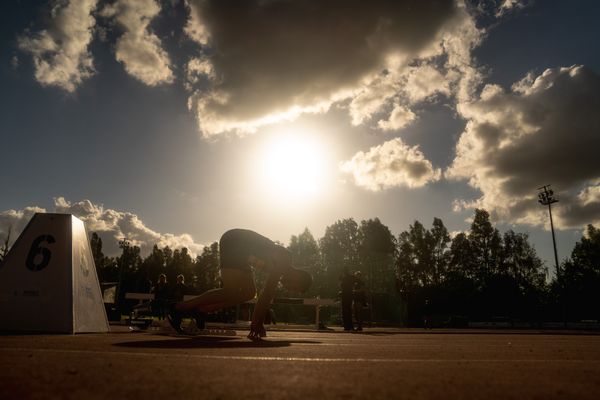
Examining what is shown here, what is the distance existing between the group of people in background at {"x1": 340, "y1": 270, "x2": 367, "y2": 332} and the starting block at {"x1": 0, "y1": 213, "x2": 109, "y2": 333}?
8573 millimetres

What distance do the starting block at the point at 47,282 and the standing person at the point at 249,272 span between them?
168cm

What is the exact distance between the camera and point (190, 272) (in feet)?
296

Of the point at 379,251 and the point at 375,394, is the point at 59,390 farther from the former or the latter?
the point at 379,251

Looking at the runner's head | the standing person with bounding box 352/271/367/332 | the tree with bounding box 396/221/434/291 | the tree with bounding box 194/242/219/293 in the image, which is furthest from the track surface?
the tree with bounding box 194/242/219/293

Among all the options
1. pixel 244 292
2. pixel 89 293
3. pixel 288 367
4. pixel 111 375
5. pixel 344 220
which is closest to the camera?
pixel 111 375

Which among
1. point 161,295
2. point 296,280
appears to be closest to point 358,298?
point 161,295

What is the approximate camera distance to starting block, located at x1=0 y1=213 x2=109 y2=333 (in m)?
5.63

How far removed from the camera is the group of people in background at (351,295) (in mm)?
13562

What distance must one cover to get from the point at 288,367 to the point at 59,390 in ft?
4.29

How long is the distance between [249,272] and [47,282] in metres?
2.86

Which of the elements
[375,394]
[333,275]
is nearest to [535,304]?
[333,275]

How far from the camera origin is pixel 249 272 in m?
5.85

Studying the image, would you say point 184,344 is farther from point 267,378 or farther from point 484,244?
point 484,244

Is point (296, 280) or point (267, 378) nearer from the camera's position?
point (267, 378)
